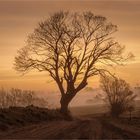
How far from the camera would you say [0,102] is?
119 m

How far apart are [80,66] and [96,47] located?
327cm

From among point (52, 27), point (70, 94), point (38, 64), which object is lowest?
point (70, 94)

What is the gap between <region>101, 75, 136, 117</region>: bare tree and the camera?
61219 millimetres

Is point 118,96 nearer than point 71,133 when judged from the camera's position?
No

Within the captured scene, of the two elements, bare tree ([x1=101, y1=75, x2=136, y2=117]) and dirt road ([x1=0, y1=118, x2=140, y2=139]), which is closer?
dirt road ([x1=0, y1=118, x2=140, y2=139])

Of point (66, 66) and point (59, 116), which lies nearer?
point (59, 116)

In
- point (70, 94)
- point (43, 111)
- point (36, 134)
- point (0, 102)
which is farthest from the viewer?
point (0, 102)

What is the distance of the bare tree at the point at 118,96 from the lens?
61219 millimetres

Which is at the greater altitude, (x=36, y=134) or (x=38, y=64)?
(x=38, y=64)

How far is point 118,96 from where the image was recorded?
212ft

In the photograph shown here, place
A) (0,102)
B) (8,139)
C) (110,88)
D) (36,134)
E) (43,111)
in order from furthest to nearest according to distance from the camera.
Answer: (0,102)
(110,88)
(43,111)
(36,134)
(8,139)

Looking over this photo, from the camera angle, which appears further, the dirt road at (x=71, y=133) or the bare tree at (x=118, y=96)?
the bare tree at (x=118, y=96)

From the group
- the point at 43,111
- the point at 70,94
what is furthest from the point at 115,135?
the point at 70,94

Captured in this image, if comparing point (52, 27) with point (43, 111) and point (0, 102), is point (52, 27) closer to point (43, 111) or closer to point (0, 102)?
point (43, 111)
